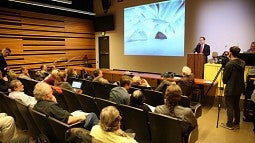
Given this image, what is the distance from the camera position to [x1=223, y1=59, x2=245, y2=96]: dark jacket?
12.1ft

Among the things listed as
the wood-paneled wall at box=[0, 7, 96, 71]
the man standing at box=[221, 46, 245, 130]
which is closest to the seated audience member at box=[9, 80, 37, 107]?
the man standing at box=[221, 46, 245, 130]

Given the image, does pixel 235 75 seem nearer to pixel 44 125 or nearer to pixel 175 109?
pixel 175 109

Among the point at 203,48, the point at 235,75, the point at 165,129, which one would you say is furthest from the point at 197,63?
the point at 165,129

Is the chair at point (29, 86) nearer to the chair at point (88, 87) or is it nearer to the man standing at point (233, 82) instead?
the chair at point (88, 87)

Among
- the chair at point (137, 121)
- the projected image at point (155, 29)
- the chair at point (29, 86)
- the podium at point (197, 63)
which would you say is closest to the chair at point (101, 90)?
the chair at point (29, 86)

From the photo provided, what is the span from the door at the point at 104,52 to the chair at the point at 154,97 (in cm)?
737

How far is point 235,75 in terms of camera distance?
12.2ft

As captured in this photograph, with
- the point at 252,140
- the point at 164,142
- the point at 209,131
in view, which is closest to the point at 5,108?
the point at 164,142

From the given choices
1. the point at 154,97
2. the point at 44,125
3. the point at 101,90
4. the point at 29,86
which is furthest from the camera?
the point at 29,86

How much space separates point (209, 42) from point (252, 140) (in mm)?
4558

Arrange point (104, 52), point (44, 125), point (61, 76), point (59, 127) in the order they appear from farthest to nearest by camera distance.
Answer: point (104, 52)
point (61, 76)
point (44, 125)
point (59, 127)

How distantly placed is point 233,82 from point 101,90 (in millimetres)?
2405

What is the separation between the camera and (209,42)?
7328mm

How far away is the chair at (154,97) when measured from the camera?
11.1ft
